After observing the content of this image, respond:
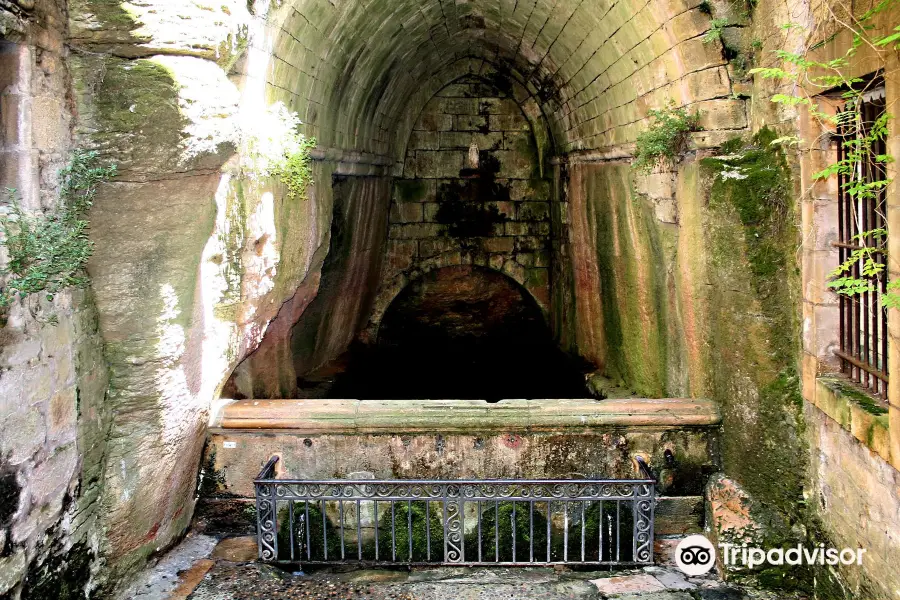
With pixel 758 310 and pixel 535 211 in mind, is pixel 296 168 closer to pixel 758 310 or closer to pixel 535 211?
pixel 758 310

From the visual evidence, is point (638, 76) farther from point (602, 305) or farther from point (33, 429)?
point (33, 429)

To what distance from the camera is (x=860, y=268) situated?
4.31m

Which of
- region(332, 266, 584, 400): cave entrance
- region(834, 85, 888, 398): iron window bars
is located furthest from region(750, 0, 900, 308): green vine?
region(332, 266, 584, 400): cave entrance

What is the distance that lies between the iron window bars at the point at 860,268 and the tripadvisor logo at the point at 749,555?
952mm

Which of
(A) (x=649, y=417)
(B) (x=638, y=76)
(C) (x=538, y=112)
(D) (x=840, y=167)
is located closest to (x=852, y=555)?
(A) (x=649, y=417)

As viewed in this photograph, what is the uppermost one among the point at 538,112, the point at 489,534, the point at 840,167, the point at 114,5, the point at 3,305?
the point at 538,112

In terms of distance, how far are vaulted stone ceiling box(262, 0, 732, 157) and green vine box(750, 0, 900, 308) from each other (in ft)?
3.49

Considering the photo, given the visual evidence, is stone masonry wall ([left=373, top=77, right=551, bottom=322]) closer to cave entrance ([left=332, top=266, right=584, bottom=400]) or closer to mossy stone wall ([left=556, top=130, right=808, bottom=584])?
cave entrance ([left=332, top=266, right=584, bottom=400])

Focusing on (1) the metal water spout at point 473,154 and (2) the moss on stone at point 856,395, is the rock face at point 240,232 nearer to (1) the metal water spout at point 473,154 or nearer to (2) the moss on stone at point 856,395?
(2) the moss on stone at point 856,395

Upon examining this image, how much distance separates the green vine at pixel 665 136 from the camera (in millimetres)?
5488

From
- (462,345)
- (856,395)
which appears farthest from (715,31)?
(462,345)

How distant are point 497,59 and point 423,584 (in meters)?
7.77

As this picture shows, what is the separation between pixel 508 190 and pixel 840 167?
805 centimetres

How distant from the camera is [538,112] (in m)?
11.4
